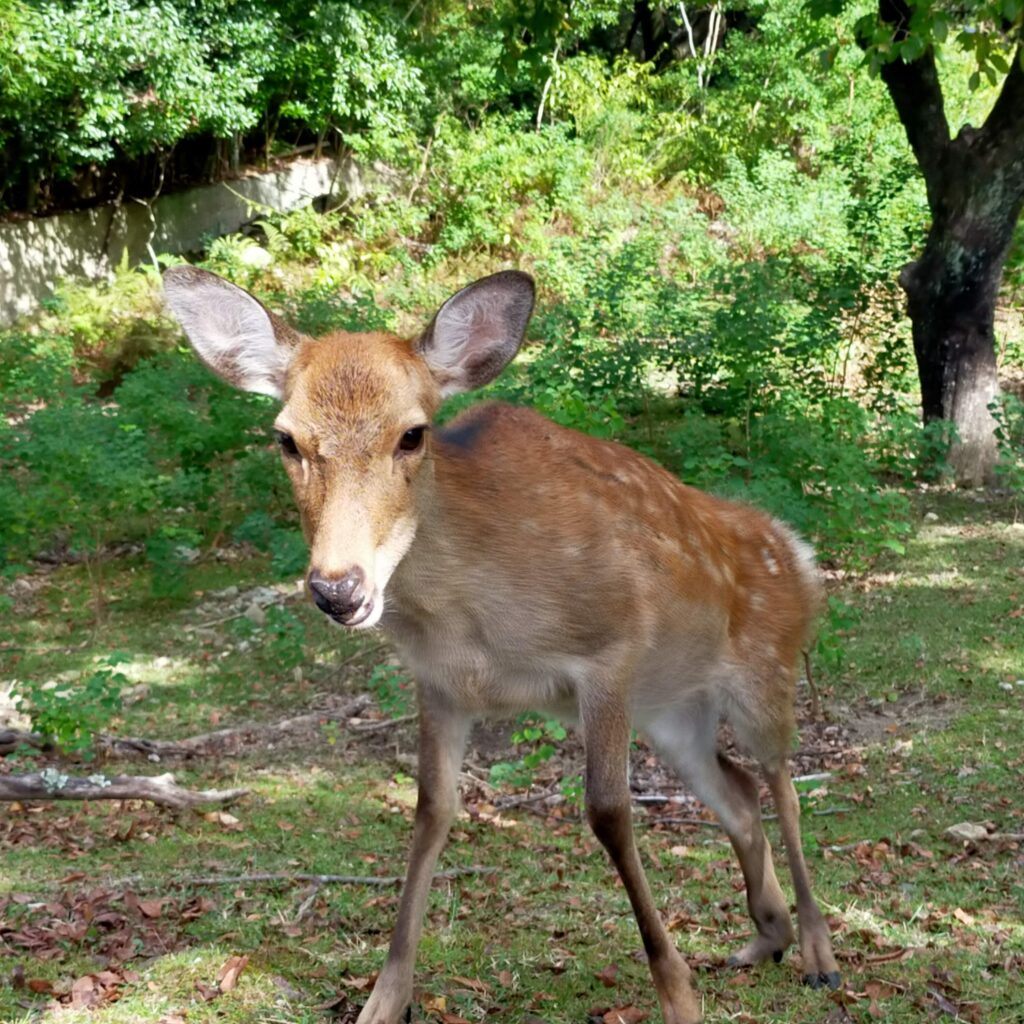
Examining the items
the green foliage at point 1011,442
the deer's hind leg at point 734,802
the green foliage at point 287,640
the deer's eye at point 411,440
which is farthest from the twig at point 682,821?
the green foliage at point 1011,442

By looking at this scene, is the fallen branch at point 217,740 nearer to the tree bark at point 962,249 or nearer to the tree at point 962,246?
the tree bark at point 962,249

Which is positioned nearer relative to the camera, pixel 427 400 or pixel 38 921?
pixel 427 400

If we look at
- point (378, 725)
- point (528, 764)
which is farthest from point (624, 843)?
point (378, 725)

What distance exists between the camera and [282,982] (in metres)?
4.11

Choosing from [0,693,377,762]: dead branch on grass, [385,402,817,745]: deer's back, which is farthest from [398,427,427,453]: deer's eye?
[0,693,377,762]: dead branch on grass

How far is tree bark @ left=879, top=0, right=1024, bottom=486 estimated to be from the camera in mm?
11648

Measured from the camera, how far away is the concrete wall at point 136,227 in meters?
21.7

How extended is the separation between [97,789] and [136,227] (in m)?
19.2

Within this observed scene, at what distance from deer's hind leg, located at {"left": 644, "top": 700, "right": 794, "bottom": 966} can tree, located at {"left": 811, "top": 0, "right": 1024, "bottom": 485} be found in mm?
7735

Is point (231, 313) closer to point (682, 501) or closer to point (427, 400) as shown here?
point (427, 400)

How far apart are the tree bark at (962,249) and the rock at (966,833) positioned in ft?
20.2

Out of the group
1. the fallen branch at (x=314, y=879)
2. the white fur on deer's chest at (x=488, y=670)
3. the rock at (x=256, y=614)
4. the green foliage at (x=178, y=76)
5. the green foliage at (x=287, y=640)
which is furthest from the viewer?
the green foliage at (x=178, y=76)

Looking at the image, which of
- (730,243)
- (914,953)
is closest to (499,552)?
(914,953)

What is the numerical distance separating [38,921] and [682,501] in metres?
2.63
